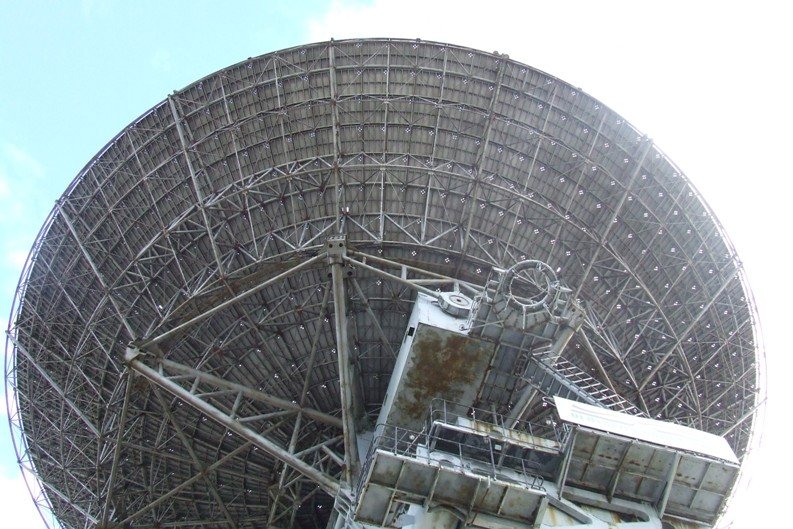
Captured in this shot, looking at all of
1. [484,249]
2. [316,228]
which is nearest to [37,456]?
[316,228]

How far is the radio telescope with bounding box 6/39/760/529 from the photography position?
25.2 m

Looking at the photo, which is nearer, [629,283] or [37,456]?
[629,283]

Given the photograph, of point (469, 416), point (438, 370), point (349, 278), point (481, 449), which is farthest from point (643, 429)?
point (349, 278)

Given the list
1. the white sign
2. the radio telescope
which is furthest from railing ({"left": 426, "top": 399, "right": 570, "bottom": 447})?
the white sign

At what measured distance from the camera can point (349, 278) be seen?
26.0 metres

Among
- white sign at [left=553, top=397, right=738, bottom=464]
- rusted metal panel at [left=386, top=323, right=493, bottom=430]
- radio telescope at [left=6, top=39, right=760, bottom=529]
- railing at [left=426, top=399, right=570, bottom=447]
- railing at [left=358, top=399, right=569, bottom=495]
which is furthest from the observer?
radio telescope at [left=6, top=39, right=760, bottom=529]

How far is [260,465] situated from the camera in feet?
103

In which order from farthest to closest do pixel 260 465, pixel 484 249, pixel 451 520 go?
pixel 260 465
pixel 484 249
pixel 451 520

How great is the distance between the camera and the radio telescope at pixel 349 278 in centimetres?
2516

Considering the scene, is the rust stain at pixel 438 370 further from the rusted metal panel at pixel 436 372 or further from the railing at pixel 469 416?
the railing at pixel 469 416

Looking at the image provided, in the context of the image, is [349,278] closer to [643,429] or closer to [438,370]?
[438,370]

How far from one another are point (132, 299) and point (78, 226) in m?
4.49

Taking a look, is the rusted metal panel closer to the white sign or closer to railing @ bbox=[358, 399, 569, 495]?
railing @ bbox=[358, 399, 569, 495]

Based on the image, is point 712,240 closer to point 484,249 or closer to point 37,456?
point 484,249
